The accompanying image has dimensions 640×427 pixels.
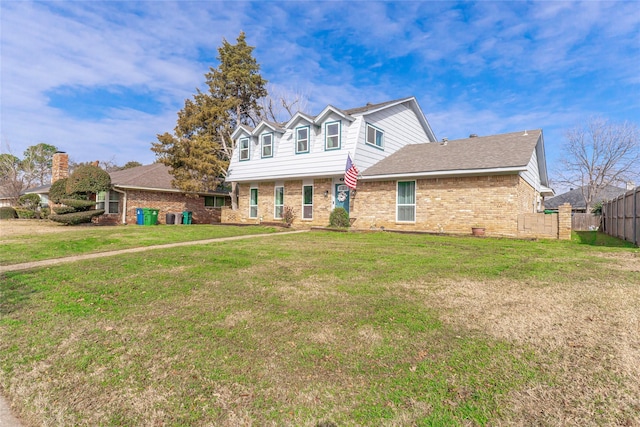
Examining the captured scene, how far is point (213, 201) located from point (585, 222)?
1124 inches

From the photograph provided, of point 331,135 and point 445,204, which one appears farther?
point 331,135

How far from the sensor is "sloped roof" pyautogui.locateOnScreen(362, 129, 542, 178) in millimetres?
12617

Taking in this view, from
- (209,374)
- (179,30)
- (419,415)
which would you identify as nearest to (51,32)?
(179,30)

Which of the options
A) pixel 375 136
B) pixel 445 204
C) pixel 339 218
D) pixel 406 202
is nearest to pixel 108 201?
pixel 339 218

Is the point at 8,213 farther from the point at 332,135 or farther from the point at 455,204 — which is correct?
the point at 455,204

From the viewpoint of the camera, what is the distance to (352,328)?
3.53 metres

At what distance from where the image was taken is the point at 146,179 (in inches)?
873

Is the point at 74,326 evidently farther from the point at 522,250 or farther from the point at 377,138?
the point at 377,138

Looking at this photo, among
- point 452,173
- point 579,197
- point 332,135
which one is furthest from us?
point 579,197

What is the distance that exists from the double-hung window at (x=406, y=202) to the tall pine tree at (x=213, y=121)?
473 inches

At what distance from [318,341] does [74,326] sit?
2.87 metres

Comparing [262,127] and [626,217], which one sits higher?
[262,127]

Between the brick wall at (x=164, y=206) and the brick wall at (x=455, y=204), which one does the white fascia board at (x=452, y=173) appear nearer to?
the brick wall at (x=455, y=204)

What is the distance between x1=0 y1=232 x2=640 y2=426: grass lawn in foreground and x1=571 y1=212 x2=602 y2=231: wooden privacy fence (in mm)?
22798
